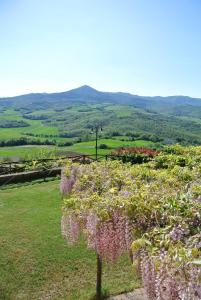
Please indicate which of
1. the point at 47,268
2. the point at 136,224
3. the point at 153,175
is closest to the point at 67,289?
the point at 47,268

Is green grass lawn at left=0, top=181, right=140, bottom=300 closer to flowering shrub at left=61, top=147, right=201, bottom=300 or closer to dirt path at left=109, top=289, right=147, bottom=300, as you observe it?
dirt path at left=109, top=289, right=147, bottom=300

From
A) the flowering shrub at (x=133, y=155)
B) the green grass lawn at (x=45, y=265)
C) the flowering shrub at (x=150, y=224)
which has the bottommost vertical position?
the green grass lawn at (x=45, y=265)

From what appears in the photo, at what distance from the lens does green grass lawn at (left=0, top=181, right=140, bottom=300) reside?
8.08 m

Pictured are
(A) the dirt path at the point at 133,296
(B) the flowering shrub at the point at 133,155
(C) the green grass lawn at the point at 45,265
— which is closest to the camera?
(A) the dirt path at the point at 133,296

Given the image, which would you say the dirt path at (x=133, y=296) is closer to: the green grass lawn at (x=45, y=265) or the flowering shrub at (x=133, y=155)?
the green grass lawn at (x=45, y=265)

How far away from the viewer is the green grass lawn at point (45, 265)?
26.5ft

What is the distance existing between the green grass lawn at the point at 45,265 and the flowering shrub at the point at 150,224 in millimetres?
1780

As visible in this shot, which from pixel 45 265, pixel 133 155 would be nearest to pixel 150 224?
pixel 45 265

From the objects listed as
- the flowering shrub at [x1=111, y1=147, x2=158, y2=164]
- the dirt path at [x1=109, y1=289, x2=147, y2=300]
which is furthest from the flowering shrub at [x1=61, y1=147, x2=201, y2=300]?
the flowering shrub at [x1=111, y1=147, x2=158, y2=164]

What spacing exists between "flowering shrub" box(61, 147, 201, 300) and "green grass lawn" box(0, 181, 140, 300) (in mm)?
1780

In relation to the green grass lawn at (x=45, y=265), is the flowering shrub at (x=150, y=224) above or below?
above

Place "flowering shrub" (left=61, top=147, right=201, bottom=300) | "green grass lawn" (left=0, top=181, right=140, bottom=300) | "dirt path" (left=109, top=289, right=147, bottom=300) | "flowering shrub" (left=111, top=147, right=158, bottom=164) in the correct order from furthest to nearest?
"flowering shrub" (left=111, top=147, right=158, bottom=164)
"green grass lawn" (left=0, top=181, right=140, bottom=300)
"dirt path" (left=109, top=289, right=147, bottom=300)
"flowering shrub" (left=61, top=147, right=201, bottom=300)

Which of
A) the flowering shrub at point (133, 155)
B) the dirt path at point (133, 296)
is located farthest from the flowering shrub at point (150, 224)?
the flowering shrub at point (133, 155)

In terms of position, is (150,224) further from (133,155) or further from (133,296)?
(133,155)
